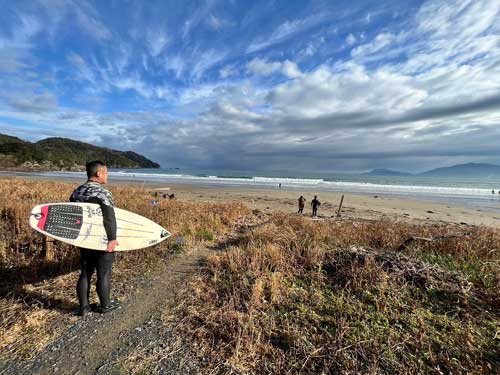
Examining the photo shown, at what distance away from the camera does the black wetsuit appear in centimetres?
272

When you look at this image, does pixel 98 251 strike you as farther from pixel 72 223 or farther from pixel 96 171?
pixel 96 171

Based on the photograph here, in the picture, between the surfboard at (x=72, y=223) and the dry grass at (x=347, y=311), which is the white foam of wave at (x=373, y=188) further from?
the surfboard at (x=72, y=223)

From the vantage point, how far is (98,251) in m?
2.86

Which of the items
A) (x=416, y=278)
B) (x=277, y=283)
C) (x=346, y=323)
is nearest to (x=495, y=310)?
(x=416, y=278)

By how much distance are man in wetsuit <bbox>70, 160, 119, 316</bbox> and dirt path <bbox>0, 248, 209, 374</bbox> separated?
27 centimetres

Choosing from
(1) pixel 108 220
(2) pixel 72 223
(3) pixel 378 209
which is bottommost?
(3) pixel 378 209

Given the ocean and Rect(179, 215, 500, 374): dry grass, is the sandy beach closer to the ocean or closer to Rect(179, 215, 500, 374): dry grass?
the ocean

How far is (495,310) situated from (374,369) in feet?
6.75

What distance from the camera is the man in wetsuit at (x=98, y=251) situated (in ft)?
8.95

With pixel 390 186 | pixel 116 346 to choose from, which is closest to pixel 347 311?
pixel 116 346

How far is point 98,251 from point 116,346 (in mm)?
1148

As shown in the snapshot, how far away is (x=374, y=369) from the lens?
2.02m

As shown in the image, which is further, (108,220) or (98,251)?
(98,251)

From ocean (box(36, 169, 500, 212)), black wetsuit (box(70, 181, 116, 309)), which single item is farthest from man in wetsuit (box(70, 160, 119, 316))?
ocean (box(36, 169, 500, 212))
